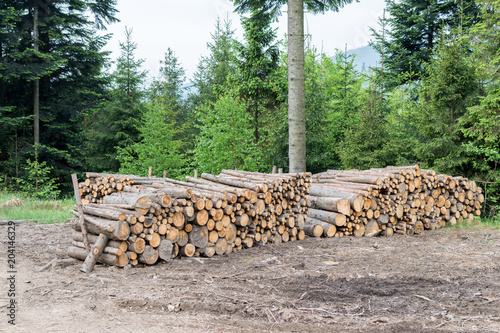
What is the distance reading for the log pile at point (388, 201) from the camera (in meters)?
8.36

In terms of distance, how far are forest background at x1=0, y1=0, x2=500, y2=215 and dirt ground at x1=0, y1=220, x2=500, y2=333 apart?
5.61 m

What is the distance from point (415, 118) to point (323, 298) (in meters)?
10.7

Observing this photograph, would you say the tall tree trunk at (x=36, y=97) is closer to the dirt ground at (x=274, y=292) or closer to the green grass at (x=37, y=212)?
the green grass at (x=37, y=212)

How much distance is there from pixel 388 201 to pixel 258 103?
9163 millimetres

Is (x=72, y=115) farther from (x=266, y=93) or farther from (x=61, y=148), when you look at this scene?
(x=266, y=93)

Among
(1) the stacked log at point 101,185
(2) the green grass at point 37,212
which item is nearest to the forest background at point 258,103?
(2) the green grass at point 37,212

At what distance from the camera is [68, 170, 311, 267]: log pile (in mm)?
5695

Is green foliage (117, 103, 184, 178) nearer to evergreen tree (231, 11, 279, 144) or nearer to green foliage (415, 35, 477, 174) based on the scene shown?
evergreen tree (231, 11, 279, 144)

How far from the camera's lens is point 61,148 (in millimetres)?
21281

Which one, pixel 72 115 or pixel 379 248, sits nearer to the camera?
pixel 379 248

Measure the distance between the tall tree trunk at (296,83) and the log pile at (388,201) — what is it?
3.37 ft

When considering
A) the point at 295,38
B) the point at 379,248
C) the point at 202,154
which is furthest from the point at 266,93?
the point at 379,248

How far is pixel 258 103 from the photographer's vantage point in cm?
1658

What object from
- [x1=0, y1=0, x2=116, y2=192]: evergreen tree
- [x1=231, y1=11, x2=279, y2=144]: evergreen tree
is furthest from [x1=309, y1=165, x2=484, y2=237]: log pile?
[x1=0, y1=0, x2=116, y2=192]: evergreen tree
